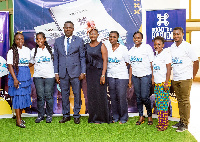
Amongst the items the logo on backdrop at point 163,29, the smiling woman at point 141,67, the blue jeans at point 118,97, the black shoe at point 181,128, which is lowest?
the black shoe at point 181,128

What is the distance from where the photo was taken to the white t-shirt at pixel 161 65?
10.4 ft

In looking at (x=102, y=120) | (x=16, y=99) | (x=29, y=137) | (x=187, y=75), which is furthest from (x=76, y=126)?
(x=187, y=75)

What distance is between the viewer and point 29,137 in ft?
10.0

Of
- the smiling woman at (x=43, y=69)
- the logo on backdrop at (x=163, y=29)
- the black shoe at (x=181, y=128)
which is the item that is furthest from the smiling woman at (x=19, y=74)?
the black shoe at (x=181, y=128)

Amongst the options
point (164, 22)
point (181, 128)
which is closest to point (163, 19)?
point (164, 22)

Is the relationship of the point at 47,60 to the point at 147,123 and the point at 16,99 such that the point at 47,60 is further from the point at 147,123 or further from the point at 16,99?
the point at 147,123

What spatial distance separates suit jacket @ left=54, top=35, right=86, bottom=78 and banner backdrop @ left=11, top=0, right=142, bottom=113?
0.55 metres

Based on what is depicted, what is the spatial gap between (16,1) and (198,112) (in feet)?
14.3

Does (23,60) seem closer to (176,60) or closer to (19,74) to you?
(19,74)

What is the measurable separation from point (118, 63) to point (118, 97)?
1.89 feet

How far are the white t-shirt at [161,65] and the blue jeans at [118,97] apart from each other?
0.57 meters

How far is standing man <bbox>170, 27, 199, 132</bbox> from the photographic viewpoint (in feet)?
10.5

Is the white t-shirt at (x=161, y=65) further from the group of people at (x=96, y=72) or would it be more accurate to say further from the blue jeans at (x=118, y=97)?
the blue jeans at (x=118, y=97)

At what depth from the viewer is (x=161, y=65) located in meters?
3.22
